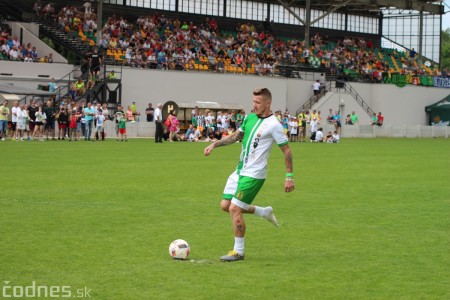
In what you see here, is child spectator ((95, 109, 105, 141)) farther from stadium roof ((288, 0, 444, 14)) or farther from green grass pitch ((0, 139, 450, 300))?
stadium roof ((288, 0, 444, 14))

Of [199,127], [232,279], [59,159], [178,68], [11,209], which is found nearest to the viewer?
[232,279]

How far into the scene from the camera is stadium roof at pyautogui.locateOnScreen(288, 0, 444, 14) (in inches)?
2623

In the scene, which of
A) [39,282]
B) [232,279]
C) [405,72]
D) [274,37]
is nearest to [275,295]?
[232,279]

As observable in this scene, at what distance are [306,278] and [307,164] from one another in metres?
17.9

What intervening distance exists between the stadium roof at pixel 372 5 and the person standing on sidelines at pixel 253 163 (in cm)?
5469

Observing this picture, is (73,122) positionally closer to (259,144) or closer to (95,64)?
(95,64)

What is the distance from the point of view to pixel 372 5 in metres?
68.3

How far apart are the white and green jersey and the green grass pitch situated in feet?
A: 3.38

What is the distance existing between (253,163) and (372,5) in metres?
61.2

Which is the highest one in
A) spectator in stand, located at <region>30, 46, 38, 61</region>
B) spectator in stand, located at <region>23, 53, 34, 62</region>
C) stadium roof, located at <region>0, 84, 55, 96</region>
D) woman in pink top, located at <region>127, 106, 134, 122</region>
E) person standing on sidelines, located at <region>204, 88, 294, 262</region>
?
spectator in stand, located at <region>30, 46, 38, 61</region>

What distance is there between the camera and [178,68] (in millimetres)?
51531

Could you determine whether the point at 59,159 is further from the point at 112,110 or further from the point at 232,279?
the point at 112,110

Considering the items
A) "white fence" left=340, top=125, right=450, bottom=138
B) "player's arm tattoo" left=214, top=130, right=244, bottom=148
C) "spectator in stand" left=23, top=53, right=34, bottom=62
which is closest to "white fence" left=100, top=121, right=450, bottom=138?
"white fence" left=340, top=125, right=450, bottom=138

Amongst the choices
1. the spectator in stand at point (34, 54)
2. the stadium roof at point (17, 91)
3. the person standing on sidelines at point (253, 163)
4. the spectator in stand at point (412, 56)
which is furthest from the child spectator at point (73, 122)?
the spectator in stand at point (412, 56)
